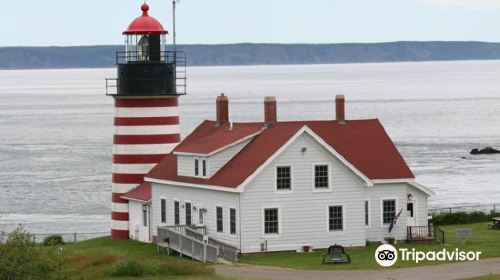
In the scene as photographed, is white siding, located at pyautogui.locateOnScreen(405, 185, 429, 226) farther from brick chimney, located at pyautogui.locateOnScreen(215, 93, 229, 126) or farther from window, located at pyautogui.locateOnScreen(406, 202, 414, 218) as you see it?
brick chimney, located at pyautogui.locateOnScreen(215, 93, 229, 126)

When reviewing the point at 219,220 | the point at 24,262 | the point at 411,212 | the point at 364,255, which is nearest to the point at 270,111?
the point at 219,220

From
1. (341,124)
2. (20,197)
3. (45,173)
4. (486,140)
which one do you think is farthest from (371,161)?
(486,140)

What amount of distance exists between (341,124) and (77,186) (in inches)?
1789

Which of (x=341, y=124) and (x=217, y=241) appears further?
(x=341, y=124)

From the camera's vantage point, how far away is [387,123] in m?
172

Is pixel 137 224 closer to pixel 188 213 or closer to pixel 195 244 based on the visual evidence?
pixel 188 213

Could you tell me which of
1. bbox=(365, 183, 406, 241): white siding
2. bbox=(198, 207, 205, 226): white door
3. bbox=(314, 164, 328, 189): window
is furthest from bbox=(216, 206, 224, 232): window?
bbox=(365, 183, 406, 241): white siding

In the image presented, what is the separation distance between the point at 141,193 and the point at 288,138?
355 inches

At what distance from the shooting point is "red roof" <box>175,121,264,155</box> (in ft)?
153

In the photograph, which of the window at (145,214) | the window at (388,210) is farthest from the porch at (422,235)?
the window at (145,214)

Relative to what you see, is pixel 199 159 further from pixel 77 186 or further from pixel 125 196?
pixel 77 186

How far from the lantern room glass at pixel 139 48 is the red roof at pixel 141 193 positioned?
496cm

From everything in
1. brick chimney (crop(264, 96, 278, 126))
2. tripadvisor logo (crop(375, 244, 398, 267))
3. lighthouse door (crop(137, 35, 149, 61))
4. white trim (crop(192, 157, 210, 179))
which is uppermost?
lighthouse door (crop(137, 35, 149, 61))

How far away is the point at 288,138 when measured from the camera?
146 ft
